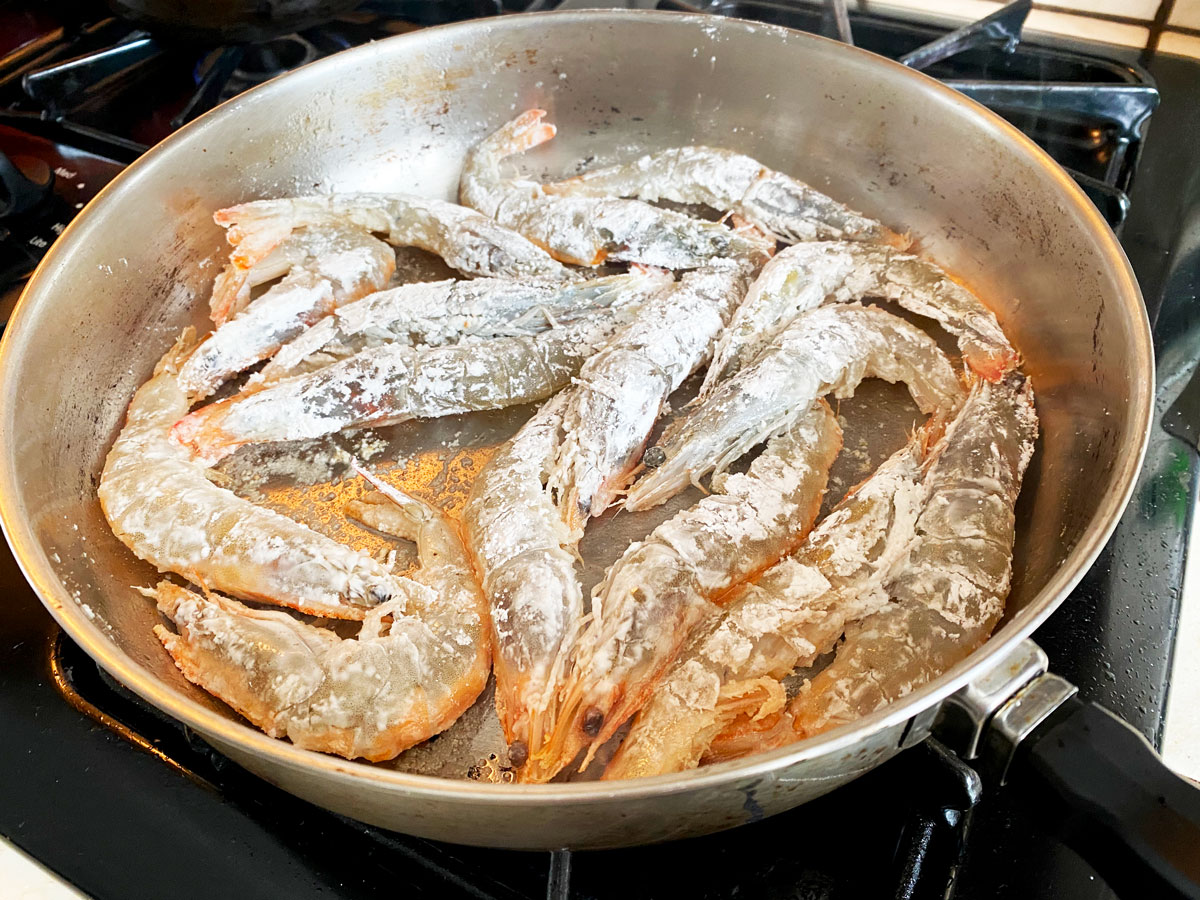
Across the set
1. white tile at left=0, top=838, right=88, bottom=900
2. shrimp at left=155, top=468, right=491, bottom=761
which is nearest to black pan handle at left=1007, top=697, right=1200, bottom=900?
shrimp at left=155, top=468, right=491, bottom=761

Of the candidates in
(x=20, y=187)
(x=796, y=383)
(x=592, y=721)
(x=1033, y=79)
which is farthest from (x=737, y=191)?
(x=20, y=187)

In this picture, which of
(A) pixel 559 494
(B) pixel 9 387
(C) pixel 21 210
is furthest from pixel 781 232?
(C) pixel 21 210

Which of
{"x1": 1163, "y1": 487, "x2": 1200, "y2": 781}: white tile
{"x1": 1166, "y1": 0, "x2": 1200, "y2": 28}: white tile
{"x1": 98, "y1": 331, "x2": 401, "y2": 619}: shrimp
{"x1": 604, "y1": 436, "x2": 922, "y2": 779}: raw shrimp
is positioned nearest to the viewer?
{"x1": 604, "y1": 436, "x2": 922, "y2": 779}: raw shrimp

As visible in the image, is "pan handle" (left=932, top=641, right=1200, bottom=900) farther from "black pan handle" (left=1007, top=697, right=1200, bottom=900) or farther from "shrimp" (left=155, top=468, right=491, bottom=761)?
"shrimp" (left=155, top=468, right=491, bottom=761)

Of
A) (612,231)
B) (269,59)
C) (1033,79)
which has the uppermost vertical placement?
(1033,79)

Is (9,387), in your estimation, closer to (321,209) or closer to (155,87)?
(321,209)

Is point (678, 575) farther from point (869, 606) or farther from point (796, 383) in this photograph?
point (796, 383)
